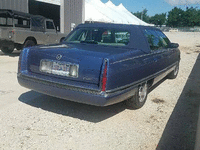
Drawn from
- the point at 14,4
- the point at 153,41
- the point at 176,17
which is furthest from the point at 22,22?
the point at 176,17

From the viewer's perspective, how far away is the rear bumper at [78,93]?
3328 mm

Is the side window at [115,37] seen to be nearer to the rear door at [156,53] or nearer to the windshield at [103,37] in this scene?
the windshield at [103,37]

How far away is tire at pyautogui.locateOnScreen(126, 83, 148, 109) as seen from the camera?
13.9 feet

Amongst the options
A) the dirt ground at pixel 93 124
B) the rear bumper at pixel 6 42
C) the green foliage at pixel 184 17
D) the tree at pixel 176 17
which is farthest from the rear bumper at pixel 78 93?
the tree at pixel 176 17

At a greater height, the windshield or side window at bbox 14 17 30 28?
side window at bbox 14 17 30 28

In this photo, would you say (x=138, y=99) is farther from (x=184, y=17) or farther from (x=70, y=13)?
(x=184, y=17)

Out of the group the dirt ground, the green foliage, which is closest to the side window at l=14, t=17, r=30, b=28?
the dirt ground

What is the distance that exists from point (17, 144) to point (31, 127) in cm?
51

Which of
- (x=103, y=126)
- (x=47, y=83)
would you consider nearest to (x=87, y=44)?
(x=47, y=83)

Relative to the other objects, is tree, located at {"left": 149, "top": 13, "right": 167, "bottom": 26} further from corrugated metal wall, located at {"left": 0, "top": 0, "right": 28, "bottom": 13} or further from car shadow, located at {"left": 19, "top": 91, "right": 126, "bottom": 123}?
car shadow, located at {"left": 19, "top": 91, "right": 126, "bottom": 123}

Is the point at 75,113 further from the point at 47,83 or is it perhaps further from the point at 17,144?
the point at 17,144

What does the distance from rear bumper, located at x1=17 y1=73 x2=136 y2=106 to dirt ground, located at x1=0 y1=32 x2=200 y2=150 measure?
1.46 feet

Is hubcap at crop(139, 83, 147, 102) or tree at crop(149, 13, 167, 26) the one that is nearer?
hubcap at crop(139, 83, 147, 102)

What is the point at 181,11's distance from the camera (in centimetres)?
12950
